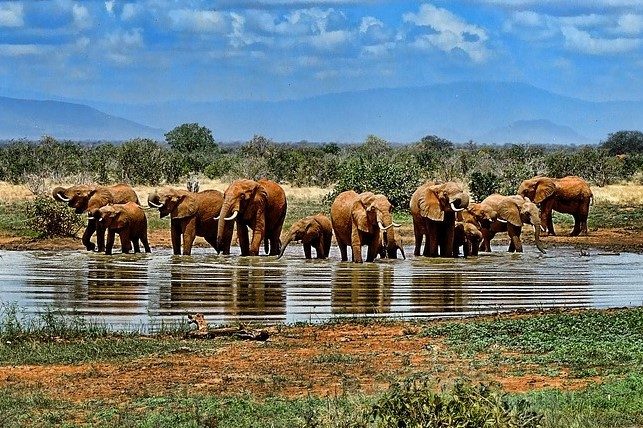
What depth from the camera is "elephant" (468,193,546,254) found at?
1172 inches

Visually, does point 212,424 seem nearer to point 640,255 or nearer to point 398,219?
point 640,255

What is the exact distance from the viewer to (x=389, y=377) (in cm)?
1205

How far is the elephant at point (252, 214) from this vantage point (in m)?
28.0

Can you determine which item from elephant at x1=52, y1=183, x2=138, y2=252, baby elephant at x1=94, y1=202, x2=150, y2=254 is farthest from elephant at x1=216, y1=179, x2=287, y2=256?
elephant at x1=52, y1=183, x2=138, y2=252

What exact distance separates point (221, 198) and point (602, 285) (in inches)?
413

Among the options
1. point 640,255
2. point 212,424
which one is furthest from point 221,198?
point 212,424

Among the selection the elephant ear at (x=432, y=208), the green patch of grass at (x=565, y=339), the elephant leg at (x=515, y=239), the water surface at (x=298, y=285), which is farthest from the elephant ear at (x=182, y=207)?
the green patch of grass at (x=565, y=339)

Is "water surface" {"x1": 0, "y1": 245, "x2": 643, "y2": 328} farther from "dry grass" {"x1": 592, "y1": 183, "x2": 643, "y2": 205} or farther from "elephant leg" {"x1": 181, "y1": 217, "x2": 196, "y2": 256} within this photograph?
"dry grass" {"x1": 592, "y1": 183, "x2": 643, "y2": 205}

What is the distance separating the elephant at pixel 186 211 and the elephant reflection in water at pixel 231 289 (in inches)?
78.6

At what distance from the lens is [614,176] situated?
59.2 m

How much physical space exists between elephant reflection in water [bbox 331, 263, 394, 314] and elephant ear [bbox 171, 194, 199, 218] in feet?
15.0

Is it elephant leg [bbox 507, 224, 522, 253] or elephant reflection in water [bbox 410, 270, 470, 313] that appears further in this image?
elephant leg [bbox 507, 224, 522, 253]

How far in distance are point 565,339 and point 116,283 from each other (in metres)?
10.1

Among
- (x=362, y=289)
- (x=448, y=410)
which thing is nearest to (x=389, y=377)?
(x=448, y=410)
